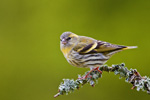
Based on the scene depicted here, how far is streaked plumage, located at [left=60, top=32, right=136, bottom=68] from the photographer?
3.57 meters

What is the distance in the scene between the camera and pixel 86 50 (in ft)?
12.3

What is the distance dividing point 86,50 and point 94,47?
113 mm

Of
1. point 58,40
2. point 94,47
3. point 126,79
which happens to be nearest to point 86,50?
point 94,47

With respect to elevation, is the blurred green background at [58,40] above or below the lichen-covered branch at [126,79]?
above

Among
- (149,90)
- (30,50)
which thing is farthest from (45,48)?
(149,90)

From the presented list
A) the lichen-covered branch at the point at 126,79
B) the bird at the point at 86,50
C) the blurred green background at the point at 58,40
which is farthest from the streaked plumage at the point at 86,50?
the blurred green background at the point at 58,40

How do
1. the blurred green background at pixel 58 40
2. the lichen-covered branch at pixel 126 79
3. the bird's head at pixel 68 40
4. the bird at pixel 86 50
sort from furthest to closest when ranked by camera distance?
the blurred green background at pixel 58 40 < the bird's head at pixel 68 40 < the bird at pixel 86 50 < the lichen-covered branch at pixel 126 79

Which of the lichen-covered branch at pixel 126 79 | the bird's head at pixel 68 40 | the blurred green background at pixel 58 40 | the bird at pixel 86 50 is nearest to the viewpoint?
the lichen-covered branch at pixel 126 79

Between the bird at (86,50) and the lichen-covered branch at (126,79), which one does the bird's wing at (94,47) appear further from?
the lichen-covered branch at (126,79)

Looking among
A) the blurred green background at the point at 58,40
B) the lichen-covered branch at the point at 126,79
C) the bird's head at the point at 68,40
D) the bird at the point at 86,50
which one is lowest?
the lichen-covered branch at the point at 126,79

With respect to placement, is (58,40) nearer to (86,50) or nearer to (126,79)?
(86,50)

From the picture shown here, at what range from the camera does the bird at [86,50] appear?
3.56 m

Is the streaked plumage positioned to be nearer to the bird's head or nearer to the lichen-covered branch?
the bird's head

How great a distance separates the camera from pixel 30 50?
5.43 m
